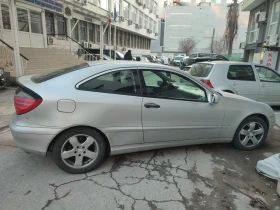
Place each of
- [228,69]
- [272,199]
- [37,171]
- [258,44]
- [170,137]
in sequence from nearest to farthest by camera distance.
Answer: [272,199] → [37,171] → [170,137] → [228,69] → [258,44]

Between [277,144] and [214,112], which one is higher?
[214,112]

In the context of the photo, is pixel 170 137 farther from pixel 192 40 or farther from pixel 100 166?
pixel 192 40

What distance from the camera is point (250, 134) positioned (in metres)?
3.79

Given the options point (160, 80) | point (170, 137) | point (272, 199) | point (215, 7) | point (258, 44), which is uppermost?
point (215, 7)

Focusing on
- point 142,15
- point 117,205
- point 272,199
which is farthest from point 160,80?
point 142,15

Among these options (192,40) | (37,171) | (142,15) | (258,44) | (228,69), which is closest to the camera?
(37,171)

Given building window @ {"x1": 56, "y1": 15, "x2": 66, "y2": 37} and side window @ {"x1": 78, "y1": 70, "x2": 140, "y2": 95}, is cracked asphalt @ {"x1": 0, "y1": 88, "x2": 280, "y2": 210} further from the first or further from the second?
building window @ {"x1": 56, "y1": 15, "x2": 66, "y2": 37}

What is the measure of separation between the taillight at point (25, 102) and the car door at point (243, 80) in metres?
5.18

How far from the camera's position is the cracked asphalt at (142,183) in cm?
243

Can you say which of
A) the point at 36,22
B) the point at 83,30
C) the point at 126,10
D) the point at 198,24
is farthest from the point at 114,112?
the point at 198,24

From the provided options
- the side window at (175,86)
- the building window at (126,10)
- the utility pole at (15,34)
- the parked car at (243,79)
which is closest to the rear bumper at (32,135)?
the side window at (175,86)

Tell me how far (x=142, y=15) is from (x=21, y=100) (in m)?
37.4

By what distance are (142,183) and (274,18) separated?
15.1 meters

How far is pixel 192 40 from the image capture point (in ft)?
227
